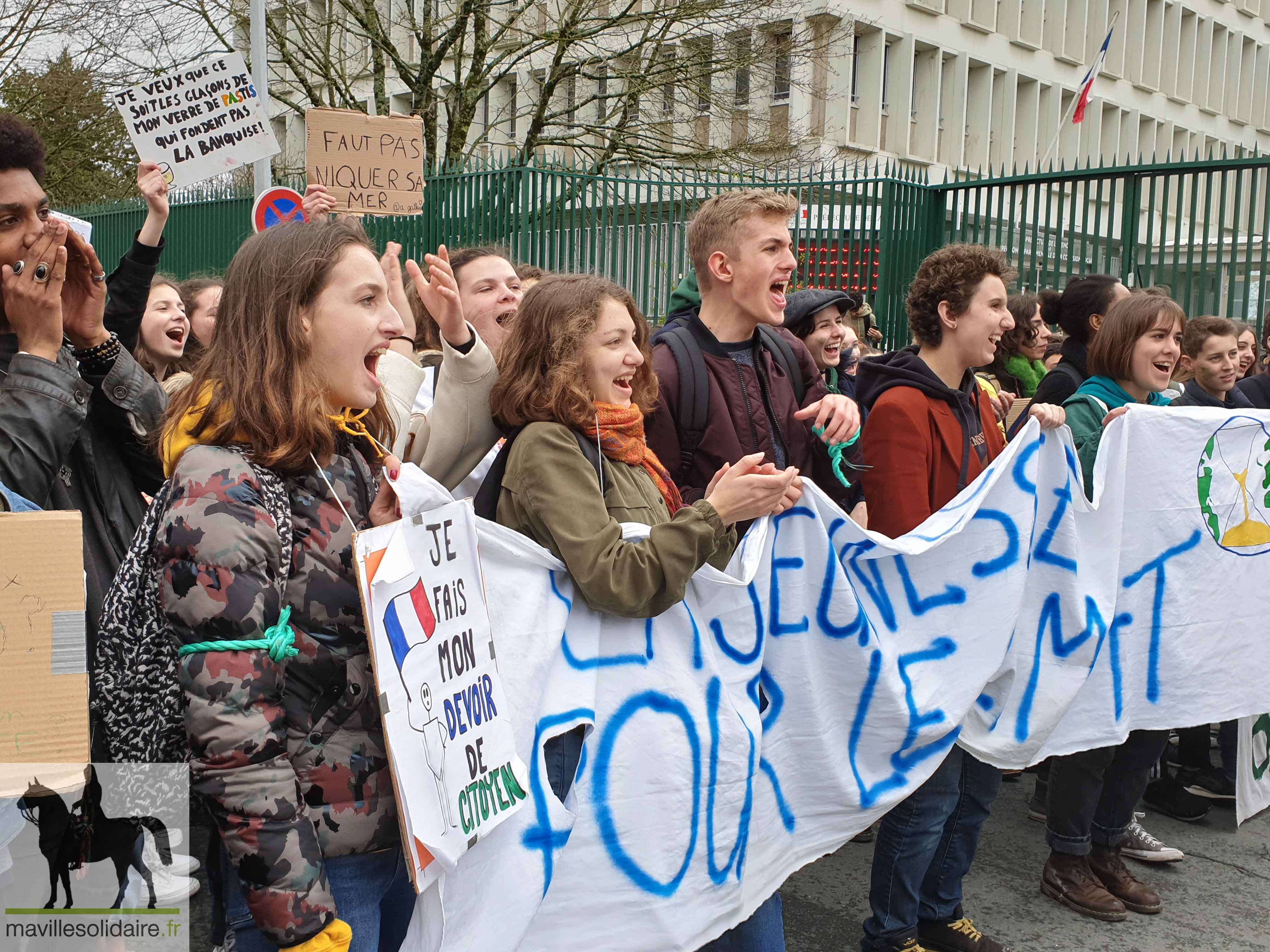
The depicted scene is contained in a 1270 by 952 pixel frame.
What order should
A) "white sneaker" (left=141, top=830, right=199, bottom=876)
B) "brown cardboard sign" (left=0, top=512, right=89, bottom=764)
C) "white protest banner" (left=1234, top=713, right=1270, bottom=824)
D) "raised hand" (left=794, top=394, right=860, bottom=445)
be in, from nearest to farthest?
"brown cardboard sign" (left=0, top=512, right=89, bottom=764) < "white sneaker" (left=141, top=830, right=199, bottom=876) < "raised hand" (left=794, top=394, right=860, bottom=445) < "white protest banner" (left=1234, top=713, right=1270, bottom=824)

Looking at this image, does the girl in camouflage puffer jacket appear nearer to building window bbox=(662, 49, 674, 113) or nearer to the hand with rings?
the hand with rings

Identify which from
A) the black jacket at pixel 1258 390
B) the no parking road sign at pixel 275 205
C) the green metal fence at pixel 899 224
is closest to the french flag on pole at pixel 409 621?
the no parking road sign at pixel 275 205

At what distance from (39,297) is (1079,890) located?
143 inches

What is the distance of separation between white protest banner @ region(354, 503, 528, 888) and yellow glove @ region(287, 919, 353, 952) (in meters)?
0.17

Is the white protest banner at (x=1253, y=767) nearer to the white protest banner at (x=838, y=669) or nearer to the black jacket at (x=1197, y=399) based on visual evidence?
the white protest banner at (x=838, y=669)

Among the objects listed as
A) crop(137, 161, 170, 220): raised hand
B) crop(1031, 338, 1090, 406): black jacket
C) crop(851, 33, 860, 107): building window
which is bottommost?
crop(1031, 338, 1090, 406): black jacket

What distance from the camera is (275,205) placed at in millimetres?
6984

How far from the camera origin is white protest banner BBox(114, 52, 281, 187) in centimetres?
559

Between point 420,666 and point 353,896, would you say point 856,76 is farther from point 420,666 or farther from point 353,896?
point 353,896

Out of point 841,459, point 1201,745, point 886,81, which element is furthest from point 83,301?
point 886,81

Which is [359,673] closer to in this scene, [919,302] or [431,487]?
[431,487]

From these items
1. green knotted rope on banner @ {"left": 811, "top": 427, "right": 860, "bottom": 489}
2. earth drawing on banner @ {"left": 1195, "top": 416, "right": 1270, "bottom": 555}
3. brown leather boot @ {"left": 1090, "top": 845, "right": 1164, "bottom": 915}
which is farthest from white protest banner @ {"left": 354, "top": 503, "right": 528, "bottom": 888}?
earth drawing on banner @ {"left": 1195, "top": 416, "right": 1270, "bottom": 555}

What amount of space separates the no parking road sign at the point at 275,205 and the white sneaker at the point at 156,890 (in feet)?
16.6

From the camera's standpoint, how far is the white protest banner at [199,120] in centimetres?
559
